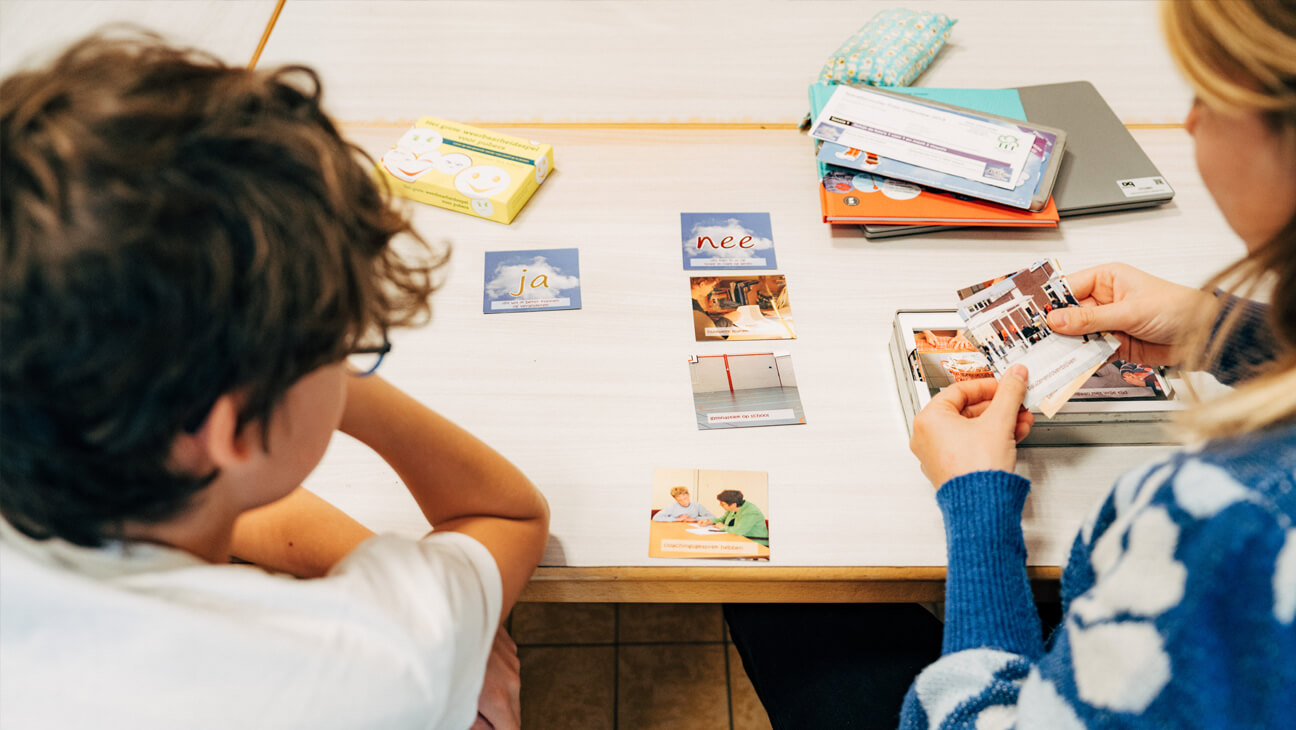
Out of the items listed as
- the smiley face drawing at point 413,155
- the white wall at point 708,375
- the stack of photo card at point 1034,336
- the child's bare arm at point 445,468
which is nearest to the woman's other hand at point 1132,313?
the stack of photo card at point 1034,336

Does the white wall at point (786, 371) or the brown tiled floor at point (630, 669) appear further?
the brown tiled floor at point (630, 669)

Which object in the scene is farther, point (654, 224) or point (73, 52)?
point (654, 224)

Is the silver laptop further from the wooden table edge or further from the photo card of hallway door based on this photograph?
the wooden table edge

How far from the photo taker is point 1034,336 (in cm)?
93

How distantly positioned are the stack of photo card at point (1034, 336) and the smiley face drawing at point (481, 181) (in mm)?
665

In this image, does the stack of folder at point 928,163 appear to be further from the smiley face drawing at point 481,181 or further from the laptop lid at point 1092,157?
the smiley face drawing at point 481,181

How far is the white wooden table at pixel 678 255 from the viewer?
0.86m

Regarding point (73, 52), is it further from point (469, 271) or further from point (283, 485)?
point (469, 271)

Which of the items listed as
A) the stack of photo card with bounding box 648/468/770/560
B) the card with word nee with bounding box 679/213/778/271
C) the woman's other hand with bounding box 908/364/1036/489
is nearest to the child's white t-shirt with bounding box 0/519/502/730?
Result: the stack of photo card with bounding box 648/468/770/560

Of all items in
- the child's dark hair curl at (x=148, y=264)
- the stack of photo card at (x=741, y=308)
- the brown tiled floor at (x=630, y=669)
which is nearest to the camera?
the child's dark hair curl at (x=148, y=264)

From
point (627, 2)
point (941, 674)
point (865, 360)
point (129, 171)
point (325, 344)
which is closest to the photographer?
point (129, 171)

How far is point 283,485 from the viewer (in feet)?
2.21

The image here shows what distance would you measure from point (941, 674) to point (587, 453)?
1.42 ft

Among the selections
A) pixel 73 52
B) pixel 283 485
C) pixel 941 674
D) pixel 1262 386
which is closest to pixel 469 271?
pixel 283 485
